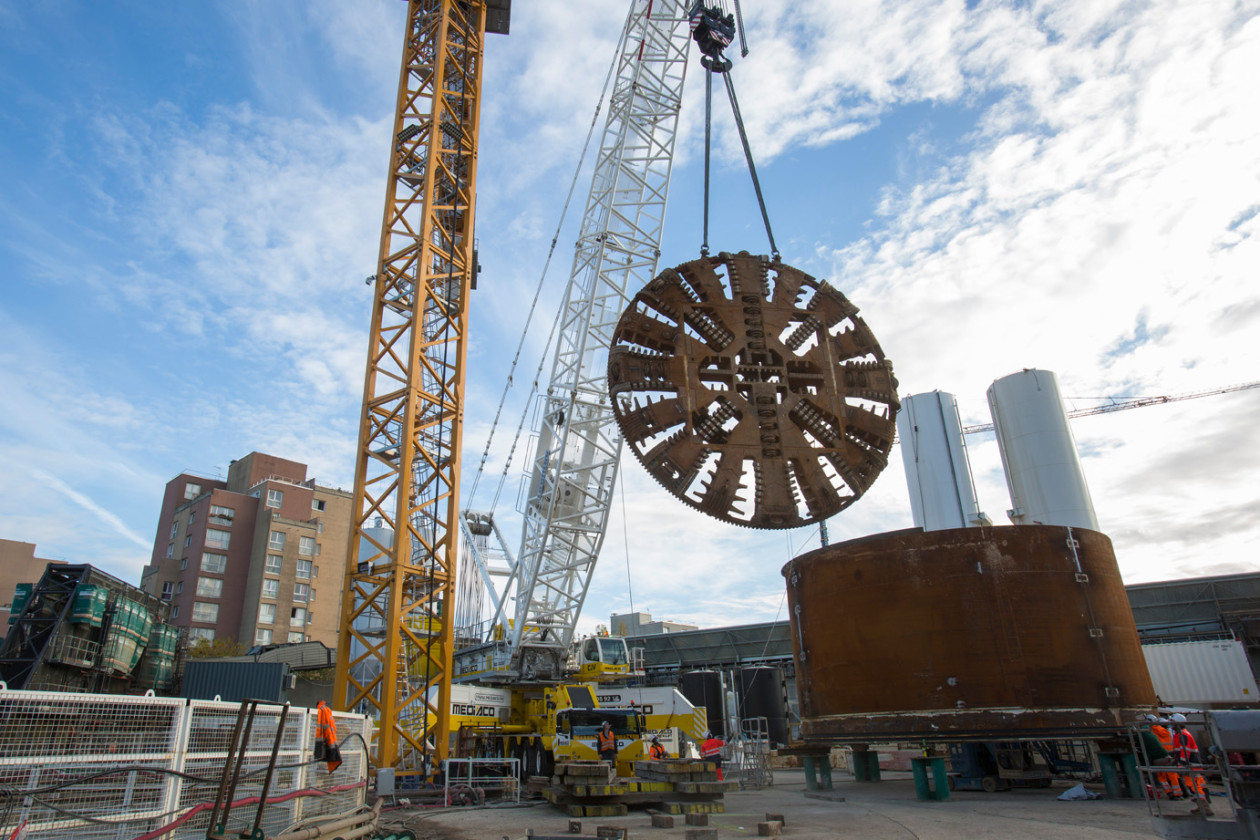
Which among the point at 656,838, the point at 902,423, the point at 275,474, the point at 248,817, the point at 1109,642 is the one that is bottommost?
the point at 656,838

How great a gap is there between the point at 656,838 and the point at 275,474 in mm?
63054

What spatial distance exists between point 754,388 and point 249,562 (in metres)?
57.0

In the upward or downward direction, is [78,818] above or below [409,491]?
below

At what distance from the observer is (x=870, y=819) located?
1053 cm

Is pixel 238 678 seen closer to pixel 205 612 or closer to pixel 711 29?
pixel 711 29

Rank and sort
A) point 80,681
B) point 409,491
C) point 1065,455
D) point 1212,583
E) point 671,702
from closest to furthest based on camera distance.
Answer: point 409,491
point 80,681
point 671,702
point 1065,455
point 1212,583

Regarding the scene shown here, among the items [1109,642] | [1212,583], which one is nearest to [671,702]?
[1109,642]

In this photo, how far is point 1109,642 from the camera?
40.5 ft

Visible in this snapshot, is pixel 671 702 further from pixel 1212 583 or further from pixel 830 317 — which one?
pixel 1212 583

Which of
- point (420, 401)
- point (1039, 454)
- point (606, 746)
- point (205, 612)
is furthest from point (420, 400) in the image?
point (205, 612)

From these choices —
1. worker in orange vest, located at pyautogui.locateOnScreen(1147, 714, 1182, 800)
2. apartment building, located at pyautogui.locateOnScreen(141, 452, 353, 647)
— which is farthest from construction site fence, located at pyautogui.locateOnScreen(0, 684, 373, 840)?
apartment building, located at pyautogui.locateOnScreen(141, 452, 353, 647)

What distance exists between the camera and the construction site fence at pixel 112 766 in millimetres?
5504

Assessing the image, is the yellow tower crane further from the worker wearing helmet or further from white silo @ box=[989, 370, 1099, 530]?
white silo @ box=[989, 370, 1099, 530]

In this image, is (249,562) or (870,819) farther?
(249,562)
